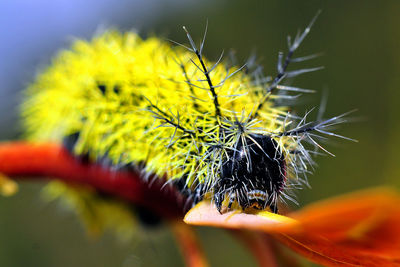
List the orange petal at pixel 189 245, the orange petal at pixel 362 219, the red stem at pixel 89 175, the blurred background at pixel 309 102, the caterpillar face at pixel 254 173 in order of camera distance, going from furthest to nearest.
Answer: the blurred background at pixel 309 102 → the orange petal at pixel 189 245 → the red stem at pixel 89 175 → the caterpillar face at pixel 254 173 → the orange petal at pixel 362 219

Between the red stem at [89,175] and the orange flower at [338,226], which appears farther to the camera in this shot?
the red stem at [89,175]

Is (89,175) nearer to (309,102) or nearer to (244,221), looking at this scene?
(244,221)

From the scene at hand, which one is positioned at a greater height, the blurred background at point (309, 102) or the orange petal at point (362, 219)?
the orange petal at point (362, 219)

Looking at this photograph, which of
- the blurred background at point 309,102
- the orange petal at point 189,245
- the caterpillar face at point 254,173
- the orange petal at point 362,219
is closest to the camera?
the orange petal at point 362,219

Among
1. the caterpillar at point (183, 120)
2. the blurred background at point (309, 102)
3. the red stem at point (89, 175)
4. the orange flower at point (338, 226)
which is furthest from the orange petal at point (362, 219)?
the blurred background at point (309, 102)

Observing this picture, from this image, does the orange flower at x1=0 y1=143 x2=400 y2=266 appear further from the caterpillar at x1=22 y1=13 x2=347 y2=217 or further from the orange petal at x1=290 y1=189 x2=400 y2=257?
the caterpillar at x1=22 y1=13 x2=347 y2=217

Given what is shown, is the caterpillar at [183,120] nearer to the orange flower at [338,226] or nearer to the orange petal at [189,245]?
the orange flower at [338,226]

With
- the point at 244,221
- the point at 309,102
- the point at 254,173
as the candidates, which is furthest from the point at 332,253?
the point at 309,102
